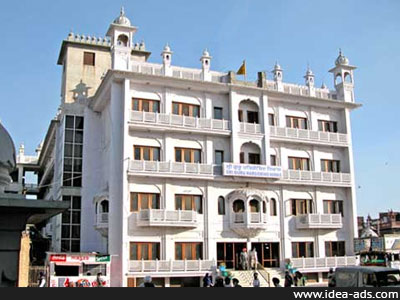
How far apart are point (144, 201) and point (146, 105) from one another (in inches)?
259

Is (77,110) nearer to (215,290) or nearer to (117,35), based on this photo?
(117,35)

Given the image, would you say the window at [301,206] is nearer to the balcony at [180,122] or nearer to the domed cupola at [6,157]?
the balcony at [180,122]

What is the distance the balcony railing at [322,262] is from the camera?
3369cm

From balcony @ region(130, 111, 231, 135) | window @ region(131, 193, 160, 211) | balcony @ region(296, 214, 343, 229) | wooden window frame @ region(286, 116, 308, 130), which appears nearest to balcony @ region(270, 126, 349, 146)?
wooden window frame @ region(286, 116, 308, 130)

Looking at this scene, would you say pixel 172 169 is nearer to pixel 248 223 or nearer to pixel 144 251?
pixel 144 251

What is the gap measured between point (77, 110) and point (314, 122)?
18908 mm

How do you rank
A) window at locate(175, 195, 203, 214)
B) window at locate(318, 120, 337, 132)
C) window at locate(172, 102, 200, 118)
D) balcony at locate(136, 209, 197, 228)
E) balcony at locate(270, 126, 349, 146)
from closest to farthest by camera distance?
balcony at locate(136, 209, 197, 228)
window at locate(175, 195, 203, 214)
window at locate(172, 102, 200, 118)
balcony at locate(270, 126, 349, 146)
window at locate(318, 120, 337, 132)

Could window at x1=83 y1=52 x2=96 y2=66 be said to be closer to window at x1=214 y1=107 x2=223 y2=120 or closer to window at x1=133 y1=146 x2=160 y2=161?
window at x1=133 y1=146 x2=160 y2=161

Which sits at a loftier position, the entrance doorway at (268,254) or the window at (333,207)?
the window at (333,207)

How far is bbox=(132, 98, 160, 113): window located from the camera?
32438 millimetres

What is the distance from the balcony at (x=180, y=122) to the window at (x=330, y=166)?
29.4ft

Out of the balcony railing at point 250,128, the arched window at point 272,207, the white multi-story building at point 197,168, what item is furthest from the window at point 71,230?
the arched window at point 272,207

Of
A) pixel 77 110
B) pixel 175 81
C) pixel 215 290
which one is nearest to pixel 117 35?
pixel 175 81

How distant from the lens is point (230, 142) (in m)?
34.3
